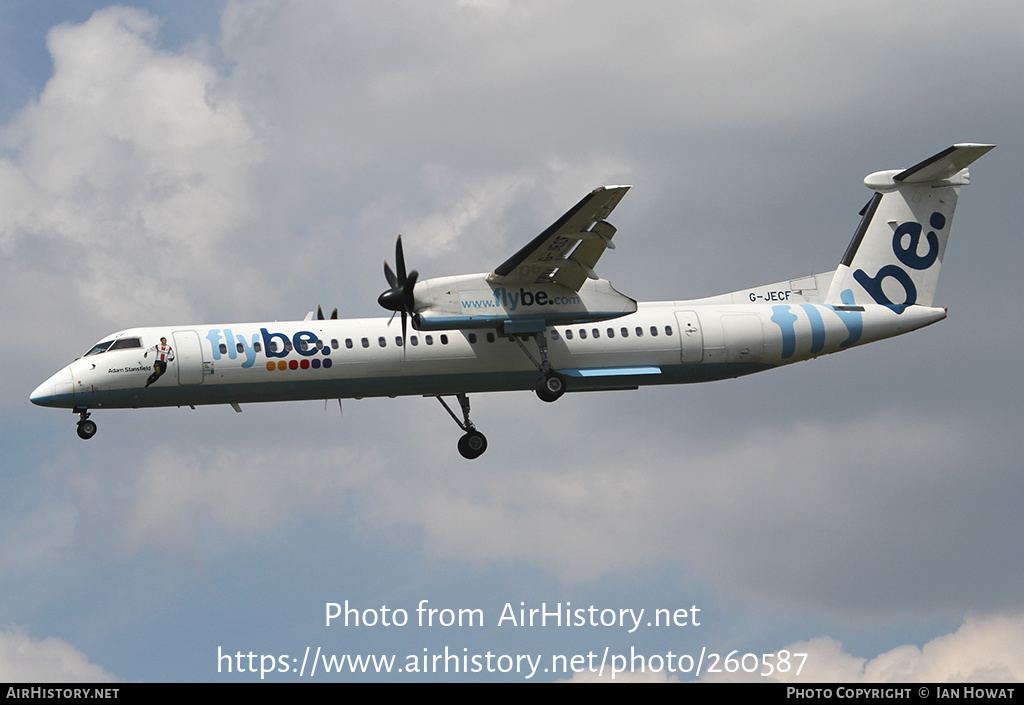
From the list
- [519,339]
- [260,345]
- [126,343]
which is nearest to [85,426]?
[126,343]

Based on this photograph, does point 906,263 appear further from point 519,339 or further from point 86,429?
point 86,429

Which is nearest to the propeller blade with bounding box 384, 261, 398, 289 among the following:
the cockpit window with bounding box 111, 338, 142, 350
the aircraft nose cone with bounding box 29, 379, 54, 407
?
the cockpit window with bounding box 111, 338, 142, 350

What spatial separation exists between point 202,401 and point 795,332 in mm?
15530

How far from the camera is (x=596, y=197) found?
27.3 metres

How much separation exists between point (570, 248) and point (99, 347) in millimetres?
11929

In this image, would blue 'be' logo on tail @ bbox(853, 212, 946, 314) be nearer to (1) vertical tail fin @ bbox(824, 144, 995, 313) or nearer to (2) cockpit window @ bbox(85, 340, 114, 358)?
(1) vertical tail fin @ bbox(824, 144, 995, 313)

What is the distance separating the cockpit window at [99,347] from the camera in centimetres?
2947

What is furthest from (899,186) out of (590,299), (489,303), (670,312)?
(489,303)

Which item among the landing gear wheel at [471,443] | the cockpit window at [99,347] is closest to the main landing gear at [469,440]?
the landing gear wheel at [471,443]

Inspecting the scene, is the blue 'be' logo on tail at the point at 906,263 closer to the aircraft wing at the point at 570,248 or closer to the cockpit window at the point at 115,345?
the aircraft wing at the point at 570,248

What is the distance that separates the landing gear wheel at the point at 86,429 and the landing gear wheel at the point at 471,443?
950cm

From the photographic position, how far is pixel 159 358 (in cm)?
2923

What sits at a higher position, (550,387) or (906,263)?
(906,263)
